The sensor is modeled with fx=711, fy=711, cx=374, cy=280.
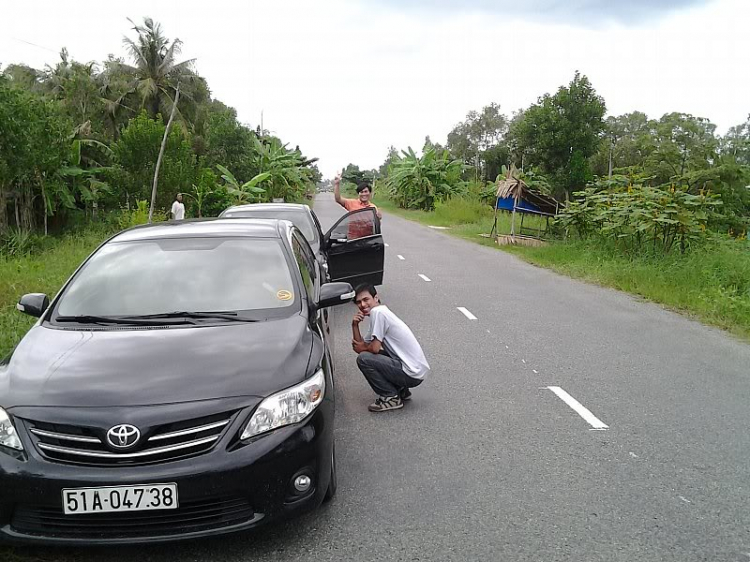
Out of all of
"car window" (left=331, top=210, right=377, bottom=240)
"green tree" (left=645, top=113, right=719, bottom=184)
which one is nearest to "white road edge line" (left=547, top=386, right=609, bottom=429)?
"car window" (left=331, top=210, right=377, bottom=240)

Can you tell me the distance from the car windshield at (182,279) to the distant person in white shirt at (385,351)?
3.15 feet

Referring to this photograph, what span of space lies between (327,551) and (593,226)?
57.4 ft

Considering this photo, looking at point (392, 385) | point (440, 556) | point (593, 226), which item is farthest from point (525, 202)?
point (440, 556)

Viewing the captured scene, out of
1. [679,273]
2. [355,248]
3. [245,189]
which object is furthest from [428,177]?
[355,248]

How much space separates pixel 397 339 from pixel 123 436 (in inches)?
117

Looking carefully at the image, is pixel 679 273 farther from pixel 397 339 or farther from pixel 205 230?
pixel 205 230

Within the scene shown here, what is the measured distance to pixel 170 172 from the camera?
2561cm

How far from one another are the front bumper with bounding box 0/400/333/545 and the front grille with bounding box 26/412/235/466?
0.12 feet

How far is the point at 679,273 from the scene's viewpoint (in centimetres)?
1400

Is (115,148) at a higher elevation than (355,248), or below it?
higher

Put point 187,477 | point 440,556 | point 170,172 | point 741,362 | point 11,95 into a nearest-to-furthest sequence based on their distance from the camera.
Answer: point 187,477 → point 440,556 → point 741,362 → point 11,95 → point 170,172

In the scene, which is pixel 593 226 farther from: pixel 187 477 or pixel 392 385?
pixel 187 477

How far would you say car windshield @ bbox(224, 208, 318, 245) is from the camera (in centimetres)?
1052

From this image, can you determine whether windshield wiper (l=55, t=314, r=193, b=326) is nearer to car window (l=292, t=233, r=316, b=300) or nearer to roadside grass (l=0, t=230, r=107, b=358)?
car window (l=292, t=233, r=316, b=300)
